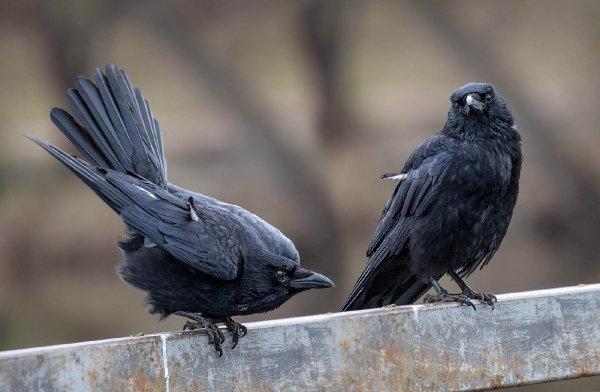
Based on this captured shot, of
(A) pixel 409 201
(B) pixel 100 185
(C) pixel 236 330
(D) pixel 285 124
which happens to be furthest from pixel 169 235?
(D) pixel 285 124

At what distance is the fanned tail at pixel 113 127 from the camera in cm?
382

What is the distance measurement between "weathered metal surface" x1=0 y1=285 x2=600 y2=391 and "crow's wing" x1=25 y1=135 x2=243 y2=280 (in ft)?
1.63

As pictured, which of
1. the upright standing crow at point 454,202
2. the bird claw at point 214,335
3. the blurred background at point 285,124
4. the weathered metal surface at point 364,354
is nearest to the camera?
the weathered metal surface at point 364,354

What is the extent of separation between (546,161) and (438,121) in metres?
1.44

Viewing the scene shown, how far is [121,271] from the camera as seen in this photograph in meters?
3.71

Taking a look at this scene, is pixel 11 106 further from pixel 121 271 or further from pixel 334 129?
pixel 121 271

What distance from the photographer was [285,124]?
976cm

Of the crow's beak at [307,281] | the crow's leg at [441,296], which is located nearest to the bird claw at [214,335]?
the crow's beak at [307,281]

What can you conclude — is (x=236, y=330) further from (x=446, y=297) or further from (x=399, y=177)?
(x=399, y=177)

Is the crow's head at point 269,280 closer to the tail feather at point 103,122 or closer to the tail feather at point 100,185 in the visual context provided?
the tail feather at point 100,185

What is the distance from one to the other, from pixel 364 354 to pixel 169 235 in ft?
3.44

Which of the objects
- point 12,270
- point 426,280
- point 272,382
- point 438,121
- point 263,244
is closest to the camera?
point 272,382

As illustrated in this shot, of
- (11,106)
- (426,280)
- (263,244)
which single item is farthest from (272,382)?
(11,106)

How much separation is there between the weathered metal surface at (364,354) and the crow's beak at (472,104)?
3.83 feet
